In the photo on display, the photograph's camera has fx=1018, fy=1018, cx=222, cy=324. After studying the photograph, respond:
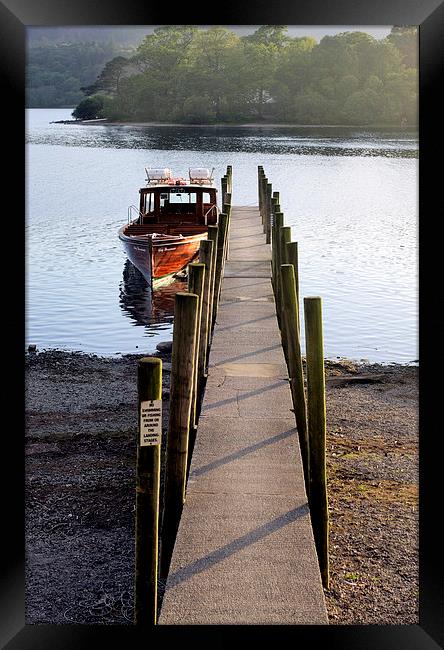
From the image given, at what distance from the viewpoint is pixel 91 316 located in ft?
77.5

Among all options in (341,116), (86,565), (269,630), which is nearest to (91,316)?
(86,565)

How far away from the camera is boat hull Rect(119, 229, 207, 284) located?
70.5 ft

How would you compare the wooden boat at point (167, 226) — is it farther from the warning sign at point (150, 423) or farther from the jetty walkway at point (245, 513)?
the warning sign at point (150, 423)

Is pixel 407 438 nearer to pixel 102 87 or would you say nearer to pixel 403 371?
pixel 403 371

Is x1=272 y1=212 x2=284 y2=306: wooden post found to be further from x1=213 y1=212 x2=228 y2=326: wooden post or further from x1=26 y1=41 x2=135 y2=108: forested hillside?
x1=26 y1=41 x2=135 y2=108: forested hillside

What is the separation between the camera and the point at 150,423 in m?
5.00

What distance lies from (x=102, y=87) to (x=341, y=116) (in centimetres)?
2956

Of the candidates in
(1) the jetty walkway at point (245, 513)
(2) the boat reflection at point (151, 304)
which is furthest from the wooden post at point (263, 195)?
(1) the jetty walkway at point (245, 513)

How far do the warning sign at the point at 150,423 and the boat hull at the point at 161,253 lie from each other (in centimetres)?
1638

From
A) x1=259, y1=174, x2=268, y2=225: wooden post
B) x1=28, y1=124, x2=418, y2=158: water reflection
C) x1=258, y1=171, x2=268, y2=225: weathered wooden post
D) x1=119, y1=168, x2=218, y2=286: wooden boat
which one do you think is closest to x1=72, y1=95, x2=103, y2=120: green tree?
x1=28, y1=124, x2=418, y2=158: water reflection

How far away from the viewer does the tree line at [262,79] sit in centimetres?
7181

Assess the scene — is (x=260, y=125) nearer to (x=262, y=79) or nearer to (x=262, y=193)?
(x=262, y=79)

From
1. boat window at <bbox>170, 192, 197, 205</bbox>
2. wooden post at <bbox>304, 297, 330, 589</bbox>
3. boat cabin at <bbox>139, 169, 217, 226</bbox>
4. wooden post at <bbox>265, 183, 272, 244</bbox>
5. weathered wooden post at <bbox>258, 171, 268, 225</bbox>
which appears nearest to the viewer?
wooden post at <bbox>304, 297, 330, 589</bbox>

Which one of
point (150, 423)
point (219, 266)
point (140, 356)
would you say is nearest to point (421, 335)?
point (150, 423)
